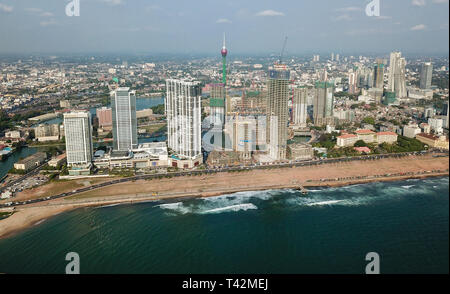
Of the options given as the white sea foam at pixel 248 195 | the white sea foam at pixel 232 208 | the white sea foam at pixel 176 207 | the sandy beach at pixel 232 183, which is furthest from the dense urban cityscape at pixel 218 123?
the white sea foam at pixel 232 208

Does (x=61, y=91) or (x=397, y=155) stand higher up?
(x=61, y=91)

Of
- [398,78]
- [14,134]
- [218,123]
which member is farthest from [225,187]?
[398,78]

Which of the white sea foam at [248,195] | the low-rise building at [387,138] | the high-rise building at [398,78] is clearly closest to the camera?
the white sea foam at [248,195]

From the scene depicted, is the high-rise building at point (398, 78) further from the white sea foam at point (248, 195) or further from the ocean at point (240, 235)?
the white sea foam at point (248, 195)

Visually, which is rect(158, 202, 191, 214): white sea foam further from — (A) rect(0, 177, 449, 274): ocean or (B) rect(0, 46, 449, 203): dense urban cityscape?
(B) rect(0, 46, 449, 203): dense urban cityscape

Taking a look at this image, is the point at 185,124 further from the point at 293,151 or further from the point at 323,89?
the point at 323,89

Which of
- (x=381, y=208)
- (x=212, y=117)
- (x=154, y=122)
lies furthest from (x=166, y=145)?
(x=381, y=208)

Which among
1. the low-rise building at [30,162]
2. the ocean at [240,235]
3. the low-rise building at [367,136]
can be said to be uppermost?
the low-rise building at [367,136]
